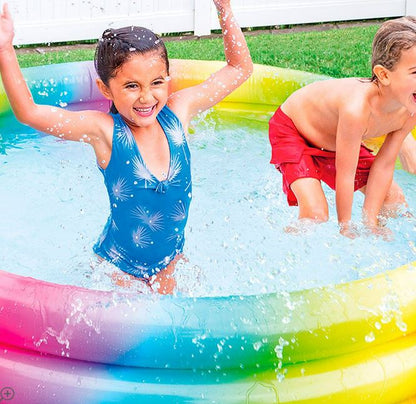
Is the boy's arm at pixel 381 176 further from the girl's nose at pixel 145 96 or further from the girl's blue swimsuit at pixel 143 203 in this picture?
the girl's nose at pixel 145 96

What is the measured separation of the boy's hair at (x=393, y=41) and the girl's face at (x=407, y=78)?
23mm

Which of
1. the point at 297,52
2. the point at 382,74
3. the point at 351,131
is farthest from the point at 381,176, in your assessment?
the point at 297,52

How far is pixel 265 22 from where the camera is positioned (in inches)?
330

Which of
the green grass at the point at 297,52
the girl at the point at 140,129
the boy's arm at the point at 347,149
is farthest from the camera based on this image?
the green grass at the point at 297,52

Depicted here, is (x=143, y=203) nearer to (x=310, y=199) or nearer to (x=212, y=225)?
(x=310, y=199)

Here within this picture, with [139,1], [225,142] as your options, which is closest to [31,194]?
[225,142]

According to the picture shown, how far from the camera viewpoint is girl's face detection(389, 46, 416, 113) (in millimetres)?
3031

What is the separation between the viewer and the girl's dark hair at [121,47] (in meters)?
2.58

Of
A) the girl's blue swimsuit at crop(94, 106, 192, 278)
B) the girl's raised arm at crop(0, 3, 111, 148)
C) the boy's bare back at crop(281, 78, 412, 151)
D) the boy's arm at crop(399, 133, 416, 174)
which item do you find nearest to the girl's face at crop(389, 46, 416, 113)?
the boy's bare back at crop(281, 78, 412, 151)

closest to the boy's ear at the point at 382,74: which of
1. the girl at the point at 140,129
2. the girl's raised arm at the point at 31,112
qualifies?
the girl at the point at 140,129

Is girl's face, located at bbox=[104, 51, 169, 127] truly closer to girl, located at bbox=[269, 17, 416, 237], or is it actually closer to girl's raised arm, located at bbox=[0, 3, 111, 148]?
girl's raised arm, located at bbox=[0, 3, 111, 148]

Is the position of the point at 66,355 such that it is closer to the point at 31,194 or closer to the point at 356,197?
the point at 31,194

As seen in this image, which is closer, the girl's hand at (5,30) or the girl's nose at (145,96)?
the girl's hand at (5,30)
